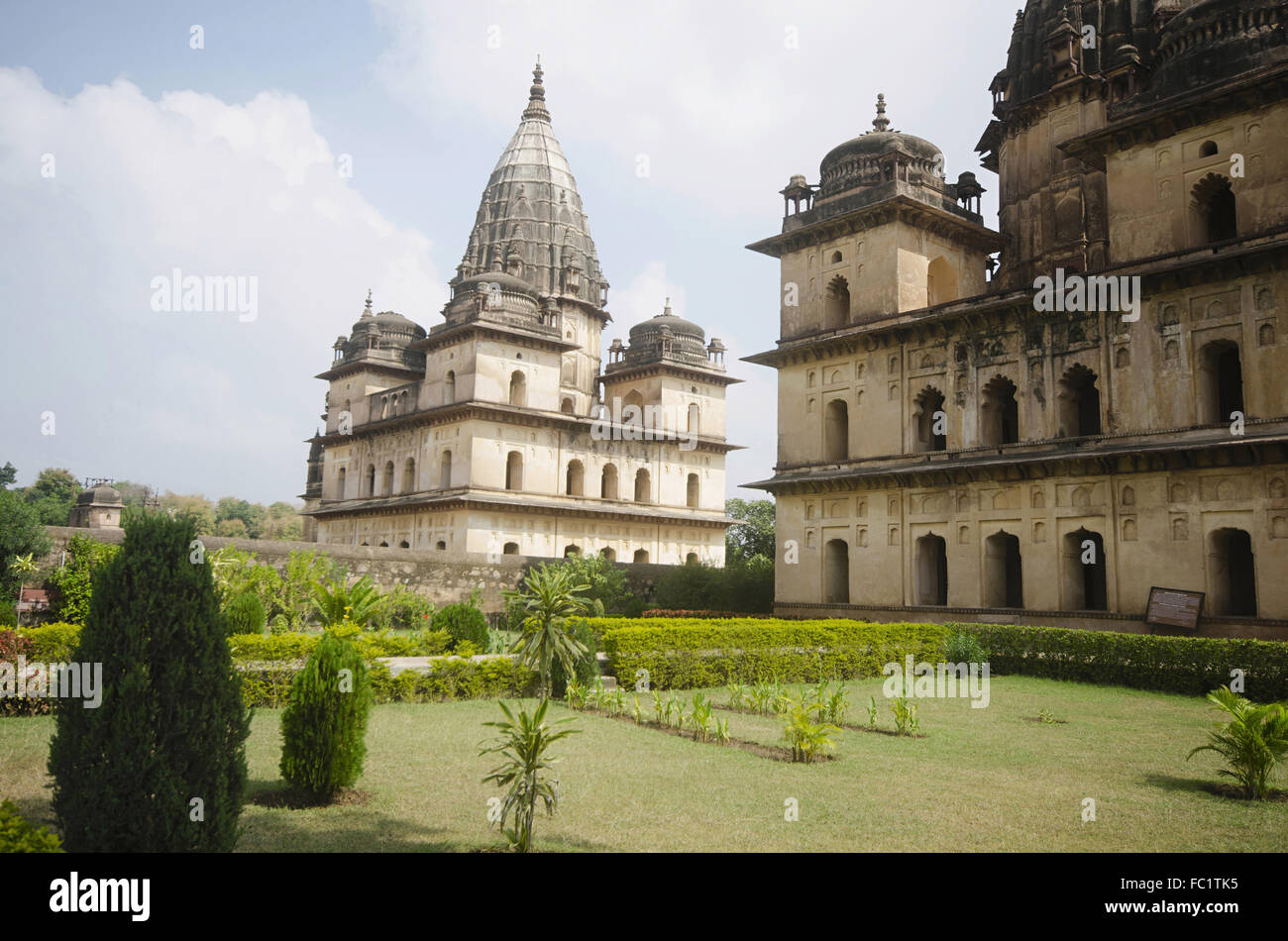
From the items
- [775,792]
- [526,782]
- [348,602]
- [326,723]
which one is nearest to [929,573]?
[348,602]

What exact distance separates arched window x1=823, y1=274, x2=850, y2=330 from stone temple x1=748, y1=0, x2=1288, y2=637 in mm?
98

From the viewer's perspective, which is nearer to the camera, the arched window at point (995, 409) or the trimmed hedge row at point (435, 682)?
the trimmed hedge row at point (435, 682)

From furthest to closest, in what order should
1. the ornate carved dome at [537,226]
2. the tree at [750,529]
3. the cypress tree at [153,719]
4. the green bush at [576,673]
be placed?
the tree at [750,529] → the ornate carved dome at [537,226] → the green bush at [576,673] → the cypress tree at [153,719]

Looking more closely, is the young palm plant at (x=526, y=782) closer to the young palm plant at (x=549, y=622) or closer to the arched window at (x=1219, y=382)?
the young palm plant at (x=549, y=622)

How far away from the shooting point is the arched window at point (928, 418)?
23891 millimetres

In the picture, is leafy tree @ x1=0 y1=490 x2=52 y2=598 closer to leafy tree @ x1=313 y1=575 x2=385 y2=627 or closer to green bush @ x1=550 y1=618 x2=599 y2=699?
leafy tree @ x1=313 y1=575 x2=385 y2=627

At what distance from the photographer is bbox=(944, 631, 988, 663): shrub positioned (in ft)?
60.7

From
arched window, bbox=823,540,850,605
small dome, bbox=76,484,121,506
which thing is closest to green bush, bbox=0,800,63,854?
arched window, bbox=823,540,850,605

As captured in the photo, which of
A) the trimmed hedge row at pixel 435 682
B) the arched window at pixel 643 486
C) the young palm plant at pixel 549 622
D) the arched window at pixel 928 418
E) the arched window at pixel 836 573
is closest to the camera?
the trimmed hedge row at pixel 435 682

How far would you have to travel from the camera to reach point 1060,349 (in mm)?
21094

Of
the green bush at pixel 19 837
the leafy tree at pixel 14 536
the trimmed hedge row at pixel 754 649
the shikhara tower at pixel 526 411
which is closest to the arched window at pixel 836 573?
the trimmed hedge row at pixel 754 649

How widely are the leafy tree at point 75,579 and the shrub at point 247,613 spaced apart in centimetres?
258

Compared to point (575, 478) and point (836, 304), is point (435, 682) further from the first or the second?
point (575, 478)

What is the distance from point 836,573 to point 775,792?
58.4 ft
